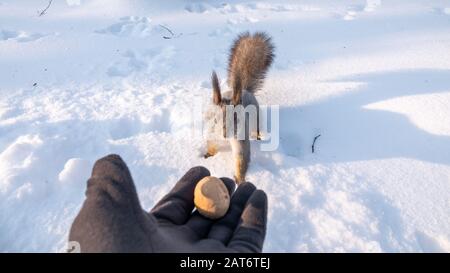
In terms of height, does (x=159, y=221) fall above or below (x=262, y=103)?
above

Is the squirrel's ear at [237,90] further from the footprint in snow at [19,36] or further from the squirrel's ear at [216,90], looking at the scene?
the footprint in snow at [19,36]

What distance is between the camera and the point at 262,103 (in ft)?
8.37

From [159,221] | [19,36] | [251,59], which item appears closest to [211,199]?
[159,221]

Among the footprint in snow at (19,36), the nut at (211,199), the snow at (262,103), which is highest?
the footprint in snow at (19,36)

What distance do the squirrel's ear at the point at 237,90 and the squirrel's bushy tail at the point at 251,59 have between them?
1.48 ft

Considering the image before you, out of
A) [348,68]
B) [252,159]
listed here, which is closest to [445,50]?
[348,68]

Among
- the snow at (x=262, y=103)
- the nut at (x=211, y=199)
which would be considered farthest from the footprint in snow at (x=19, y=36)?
the nut at (x=211, y=199)

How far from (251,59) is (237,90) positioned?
631 mm

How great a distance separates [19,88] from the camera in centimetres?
244

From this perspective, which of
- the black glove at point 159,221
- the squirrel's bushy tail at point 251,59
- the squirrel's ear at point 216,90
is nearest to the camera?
the black glove at point 159,221

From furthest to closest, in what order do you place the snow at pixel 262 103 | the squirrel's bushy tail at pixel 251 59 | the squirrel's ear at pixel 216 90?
the squirrel's bushy tail at pixel 251 59 → the squirrel's ear at pixel 216 90 → the snow at pixel 262 103

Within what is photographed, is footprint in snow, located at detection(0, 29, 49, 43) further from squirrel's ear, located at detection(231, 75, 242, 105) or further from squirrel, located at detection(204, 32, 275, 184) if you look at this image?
squirrel's ear, located at detection(231, 75, 242, 105)

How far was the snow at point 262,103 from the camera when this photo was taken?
1.60 m

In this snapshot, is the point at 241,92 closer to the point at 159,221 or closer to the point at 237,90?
the point at 237,90
